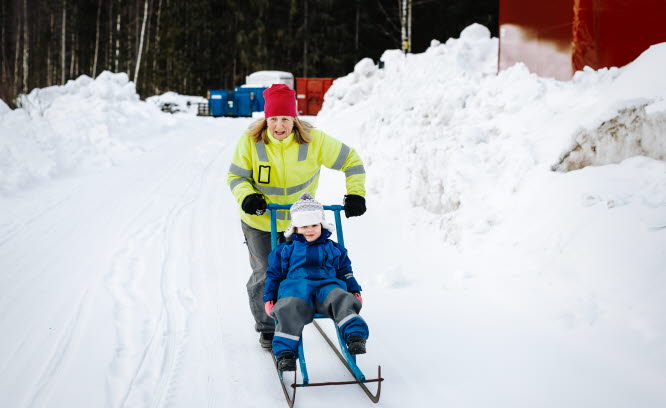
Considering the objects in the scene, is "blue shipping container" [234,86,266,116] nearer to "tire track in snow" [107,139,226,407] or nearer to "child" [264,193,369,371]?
"tire track in snow" [107,139,226,407]

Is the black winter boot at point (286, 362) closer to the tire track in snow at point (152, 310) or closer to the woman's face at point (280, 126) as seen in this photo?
the tire track in snow at point (152, 310)

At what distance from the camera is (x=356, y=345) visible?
3312 mm

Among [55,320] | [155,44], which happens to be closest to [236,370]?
[55,320]

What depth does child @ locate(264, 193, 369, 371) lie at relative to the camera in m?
3.39

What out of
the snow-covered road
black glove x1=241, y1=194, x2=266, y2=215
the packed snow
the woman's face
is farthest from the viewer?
the woman's face

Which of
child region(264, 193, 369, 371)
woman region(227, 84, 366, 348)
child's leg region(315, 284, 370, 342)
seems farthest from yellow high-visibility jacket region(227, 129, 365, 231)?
child's leg region(315, 284, 370, 342)

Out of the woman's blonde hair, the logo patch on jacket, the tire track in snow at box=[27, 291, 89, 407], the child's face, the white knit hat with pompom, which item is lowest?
the tire track in snow at box=[27, 291, 89, 407]

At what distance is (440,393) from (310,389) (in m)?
0.83

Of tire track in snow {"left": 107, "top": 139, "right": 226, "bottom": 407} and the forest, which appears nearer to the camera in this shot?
tire track in snow {"left": 107, "top": 139, "right": 226, "bottom": 407}

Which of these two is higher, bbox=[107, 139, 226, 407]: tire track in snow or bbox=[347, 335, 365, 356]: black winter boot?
bbox=[347, 335, 365, 356]: black winter boot

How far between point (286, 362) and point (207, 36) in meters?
39.9

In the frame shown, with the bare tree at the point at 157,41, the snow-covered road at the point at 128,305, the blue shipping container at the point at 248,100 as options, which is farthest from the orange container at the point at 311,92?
the snow-covered road at the point at 128,305

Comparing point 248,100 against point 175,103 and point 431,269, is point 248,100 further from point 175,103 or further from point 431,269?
point 431,269

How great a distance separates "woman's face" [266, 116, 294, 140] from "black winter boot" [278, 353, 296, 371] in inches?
60.2
